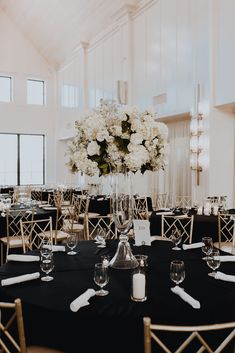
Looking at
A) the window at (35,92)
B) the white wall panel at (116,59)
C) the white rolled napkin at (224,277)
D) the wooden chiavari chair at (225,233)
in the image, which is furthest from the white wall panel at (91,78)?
the white rolled napkin at (224,277)

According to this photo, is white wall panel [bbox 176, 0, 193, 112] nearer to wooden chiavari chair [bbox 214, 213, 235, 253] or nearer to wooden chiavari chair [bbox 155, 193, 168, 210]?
wooden chiavari chair [bbox 155, 193, 168, 210]

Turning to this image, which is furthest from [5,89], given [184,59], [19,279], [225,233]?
[19,279]

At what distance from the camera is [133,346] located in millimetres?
1863

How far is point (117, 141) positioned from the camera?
2.54 meters

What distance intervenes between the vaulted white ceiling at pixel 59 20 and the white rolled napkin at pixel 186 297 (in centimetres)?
1014

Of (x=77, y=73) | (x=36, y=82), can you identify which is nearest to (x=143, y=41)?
(x=77, y=73)

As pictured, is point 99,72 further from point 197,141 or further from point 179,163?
point 197,141

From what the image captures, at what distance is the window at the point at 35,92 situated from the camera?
1500cm

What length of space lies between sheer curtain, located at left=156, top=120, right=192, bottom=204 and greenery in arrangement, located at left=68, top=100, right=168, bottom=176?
22.9 ft

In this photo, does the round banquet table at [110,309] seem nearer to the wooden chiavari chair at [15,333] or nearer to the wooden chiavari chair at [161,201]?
the wooden chiavari chair at [15,333]

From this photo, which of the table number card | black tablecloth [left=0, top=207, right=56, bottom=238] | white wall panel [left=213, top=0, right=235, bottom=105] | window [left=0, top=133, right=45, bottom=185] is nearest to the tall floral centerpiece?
the table number card

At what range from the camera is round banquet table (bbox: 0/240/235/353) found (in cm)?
182

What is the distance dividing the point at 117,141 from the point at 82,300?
1.13 m

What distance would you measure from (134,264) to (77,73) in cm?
1259
